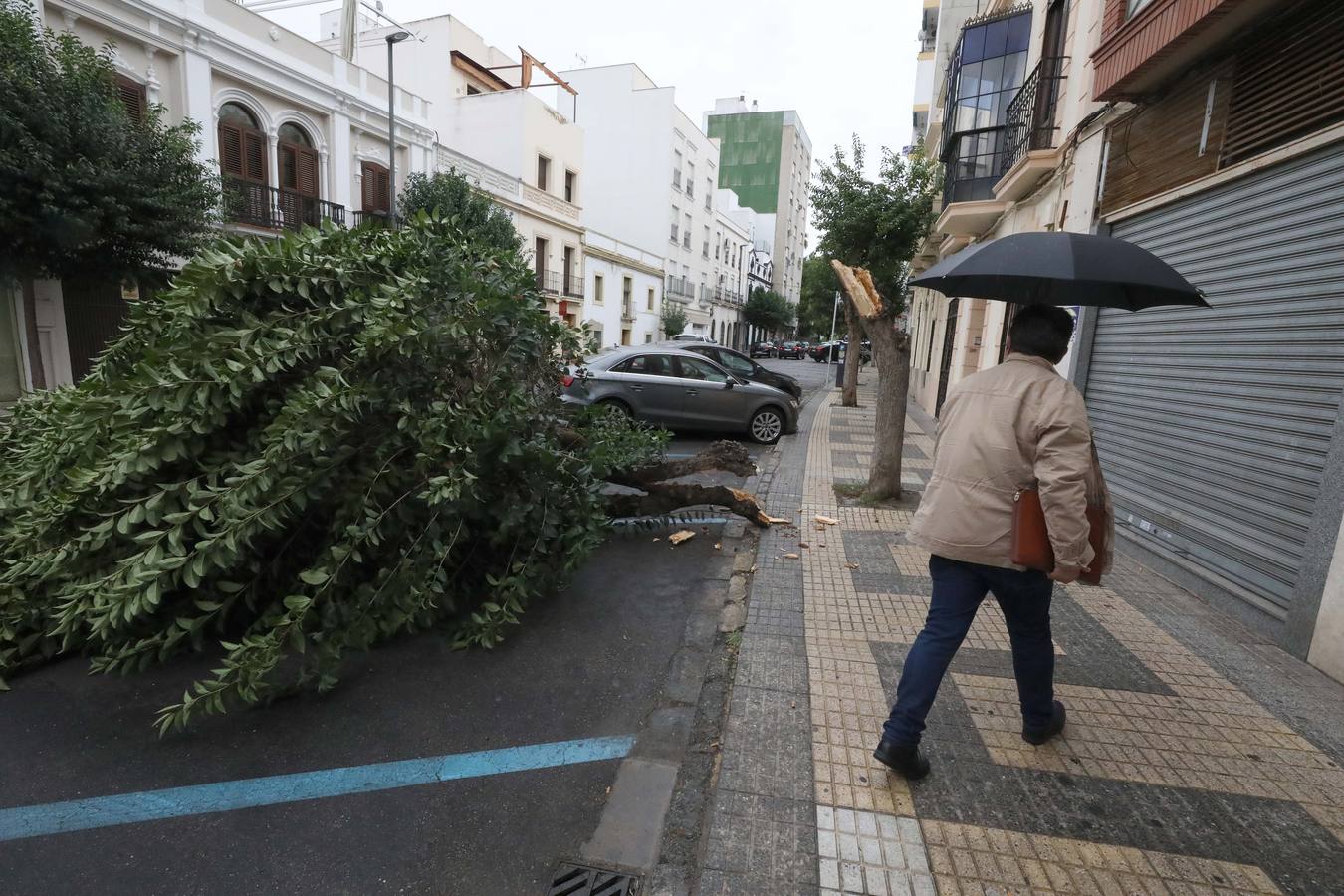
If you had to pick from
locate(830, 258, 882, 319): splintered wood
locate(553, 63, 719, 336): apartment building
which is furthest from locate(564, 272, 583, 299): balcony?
locate(830, 258, 882, 319): splintered wood

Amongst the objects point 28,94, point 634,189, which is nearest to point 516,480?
point 28,94

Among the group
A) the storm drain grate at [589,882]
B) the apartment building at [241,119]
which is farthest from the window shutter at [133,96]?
the storm drain grate at [589,882]

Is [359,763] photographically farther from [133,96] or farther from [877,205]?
[133,96]

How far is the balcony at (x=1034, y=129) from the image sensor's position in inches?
310

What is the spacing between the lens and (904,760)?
2518 mm

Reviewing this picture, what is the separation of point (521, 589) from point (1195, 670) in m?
3.46

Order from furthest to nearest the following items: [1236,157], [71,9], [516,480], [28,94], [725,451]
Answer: [71,9] < [28,94] < [725,451] < [1236,157] < [516,480]

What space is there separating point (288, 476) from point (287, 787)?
1.27 meters

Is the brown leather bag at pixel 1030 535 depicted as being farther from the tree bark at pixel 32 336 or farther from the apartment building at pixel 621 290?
the apartment building at pixel 621 290

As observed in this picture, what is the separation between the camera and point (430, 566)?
11.5 ft

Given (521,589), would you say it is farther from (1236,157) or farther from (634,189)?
(634,189)

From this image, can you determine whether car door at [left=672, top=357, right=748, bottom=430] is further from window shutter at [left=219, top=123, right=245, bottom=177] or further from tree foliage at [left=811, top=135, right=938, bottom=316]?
window shutter at [left=219, top=123, right=245, bottom=177]

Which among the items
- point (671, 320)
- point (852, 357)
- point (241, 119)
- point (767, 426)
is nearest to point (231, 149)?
point (241, 119)

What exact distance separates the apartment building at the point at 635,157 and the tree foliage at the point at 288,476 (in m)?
39.2
